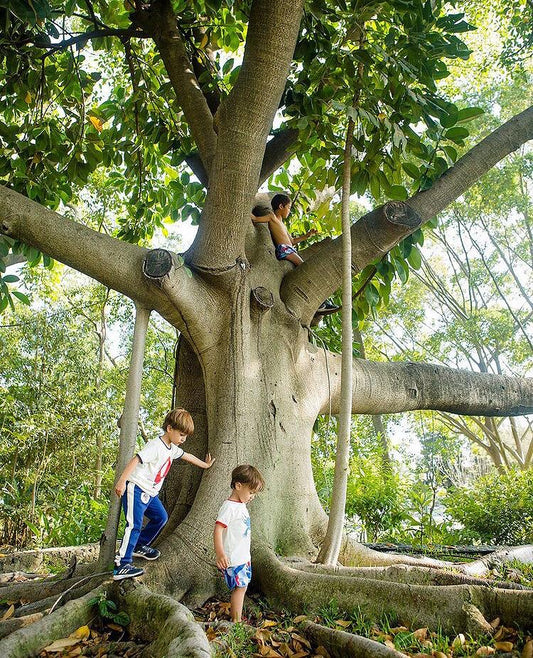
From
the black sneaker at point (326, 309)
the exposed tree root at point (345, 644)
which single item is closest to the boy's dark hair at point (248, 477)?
the exposed tree root at point (345, 644)

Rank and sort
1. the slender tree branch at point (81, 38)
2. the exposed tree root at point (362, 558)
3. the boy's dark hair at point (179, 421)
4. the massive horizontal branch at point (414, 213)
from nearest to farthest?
the boy's dark hair at point (179, 421), the exposed tree root at point (362, 558), the massive horizontal branch at point (414, 213), the slender tree branch at point (81, 38)

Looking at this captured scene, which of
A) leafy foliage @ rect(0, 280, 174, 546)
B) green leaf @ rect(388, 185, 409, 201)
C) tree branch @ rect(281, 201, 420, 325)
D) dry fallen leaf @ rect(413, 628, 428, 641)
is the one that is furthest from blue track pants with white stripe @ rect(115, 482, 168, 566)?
leafy foliage @ rect(0, 280, 174, 546)

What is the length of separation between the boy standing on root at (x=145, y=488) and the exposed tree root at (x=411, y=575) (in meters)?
0.92

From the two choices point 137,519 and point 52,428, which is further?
point 52,428

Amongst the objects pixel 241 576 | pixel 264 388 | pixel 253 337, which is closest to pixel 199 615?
pixel 241 576

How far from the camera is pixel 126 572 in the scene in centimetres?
311

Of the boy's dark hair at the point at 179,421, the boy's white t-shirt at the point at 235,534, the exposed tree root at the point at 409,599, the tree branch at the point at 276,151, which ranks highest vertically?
the tree branch at the point at 276,151

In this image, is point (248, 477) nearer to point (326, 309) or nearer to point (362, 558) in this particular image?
point (362, 558)

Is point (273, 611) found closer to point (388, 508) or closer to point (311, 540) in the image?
point (311, 540)

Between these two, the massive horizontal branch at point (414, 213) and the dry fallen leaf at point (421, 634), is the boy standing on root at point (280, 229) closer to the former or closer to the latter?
the massive horizontal branch at point (414, 213)

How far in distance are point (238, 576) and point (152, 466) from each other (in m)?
0.81

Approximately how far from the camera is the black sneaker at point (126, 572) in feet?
10.1

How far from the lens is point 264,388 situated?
4184 millimetres

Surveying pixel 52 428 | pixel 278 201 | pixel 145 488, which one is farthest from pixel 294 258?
pixel 52 428
